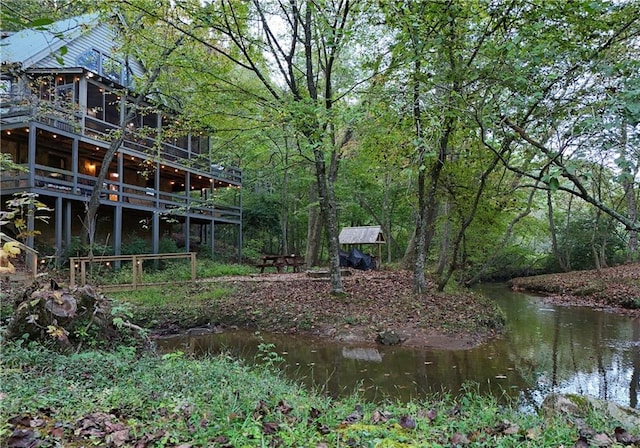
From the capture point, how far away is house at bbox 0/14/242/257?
12922 mm

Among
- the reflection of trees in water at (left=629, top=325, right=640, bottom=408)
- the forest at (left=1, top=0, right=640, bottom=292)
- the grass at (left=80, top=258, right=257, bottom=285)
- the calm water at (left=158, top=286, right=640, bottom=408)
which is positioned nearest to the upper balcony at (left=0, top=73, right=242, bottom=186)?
the forest at (left=1, top=0, right=640, bottom=292)

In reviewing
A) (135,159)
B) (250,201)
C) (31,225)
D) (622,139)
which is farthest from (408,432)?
(250,201)

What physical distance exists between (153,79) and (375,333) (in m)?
10.8

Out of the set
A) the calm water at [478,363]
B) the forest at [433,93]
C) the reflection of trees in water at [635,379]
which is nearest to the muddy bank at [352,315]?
the calm water at [478,363]

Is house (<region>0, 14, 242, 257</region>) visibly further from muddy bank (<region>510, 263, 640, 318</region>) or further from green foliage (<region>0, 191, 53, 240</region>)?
muddy bank (<region>510, 263, 640, 318</region>)

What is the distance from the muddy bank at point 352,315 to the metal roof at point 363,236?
29.3 ft

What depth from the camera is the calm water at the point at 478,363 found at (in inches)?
227

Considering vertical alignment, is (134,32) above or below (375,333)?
above

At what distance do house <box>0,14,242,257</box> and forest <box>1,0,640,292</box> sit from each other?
2.07 meters

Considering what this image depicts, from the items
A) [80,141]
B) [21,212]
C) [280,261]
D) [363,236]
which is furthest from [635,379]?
[80,141]

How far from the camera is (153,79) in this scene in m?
13.1

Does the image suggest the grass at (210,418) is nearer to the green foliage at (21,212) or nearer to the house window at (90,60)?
the green foliage at (21,212)

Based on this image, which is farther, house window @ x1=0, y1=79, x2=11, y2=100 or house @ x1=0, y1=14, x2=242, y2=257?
house @ x1=0, y1=14, x2=242, y2=257

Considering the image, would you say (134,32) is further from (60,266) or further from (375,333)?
(375,333)
